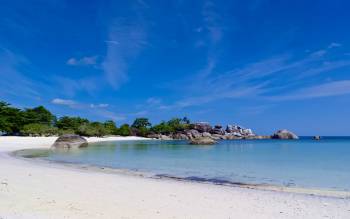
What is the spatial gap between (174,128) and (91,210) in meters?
91.1

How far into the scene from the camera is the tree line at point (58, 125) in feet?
182

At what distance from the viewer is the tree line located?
55459 mm

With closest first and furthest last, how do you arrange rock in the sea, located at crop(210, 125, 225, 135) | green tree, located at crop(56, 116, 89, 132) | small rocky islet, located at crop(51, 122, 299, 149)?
green tree, located at crop(56, 116, 89, 132)
small rocky islet, located at crop(51, 122, 299, 149)
rock in the sea, located at crop(210, 125, 225, 135)

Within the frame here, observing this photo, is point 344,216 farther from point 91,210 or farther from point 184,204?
point 91,210

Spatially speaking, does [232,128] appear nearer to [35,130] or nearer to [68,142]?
[35,130]

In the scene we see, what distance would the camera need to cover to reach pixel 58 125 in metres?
70.4

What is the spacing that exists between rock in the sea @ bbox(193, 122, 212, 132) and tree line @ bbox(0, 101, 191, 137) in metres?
2.77

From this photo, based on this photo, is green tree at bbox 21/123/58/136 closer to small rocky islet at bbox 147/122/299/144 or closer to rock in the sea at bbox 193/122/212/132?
small rocky islet at bbox 147/122/299/144

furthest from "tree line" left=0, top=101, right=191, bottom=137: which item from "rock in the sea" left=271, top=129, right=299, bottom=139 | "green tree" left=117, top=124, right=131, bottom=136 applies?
"rock in the sea" left=271, top=129, right=299, bottom=139

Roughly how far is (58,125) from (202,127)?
1870 inches

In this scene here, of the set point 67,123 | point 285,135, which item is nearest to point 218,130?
point 285,135

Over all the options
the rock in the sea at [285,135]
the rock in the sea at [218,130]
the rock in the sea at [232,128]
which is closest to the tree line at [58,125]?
the rock in the sea at [218,130]

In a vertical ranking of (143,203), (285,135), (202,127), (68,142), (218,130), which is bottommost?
(143,203)

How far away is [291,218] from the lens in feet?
18.2
